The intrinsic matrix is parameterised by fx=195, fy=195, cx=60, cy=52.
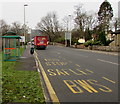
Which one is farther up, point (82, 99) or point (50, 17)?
point (50, 17)

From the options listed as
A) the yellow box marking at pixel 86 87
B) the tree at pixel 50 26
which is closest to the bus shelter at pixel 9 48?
the yellow box marking at pixel 86 87

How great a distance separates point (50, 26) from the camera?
90.4 meters

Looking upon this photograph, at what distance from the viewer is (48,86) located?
717 cm

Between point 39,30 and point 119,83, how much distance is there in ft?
282

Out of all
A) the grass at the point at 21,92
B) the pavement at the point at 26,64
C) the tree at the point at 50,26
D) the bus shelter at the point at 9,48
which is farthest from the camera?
the tree at the point at 50,26

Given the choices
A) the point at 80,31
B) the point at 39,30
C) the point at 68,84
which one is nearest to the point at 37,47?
the point at 80,31

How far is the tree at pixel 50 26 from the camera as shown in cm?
9007

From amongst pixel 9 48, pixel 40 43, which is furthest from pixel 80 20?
pixel 9 48

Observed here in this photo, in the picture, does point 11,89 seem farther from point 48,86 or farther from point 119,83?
point 119,83

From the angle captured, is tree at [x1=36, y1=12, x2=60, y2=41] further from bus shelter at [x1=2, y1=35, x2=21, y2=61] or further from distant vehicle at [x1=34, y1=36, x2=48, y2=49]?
bus shelter at [x1=2, y1=35, x2=21, y2=61]

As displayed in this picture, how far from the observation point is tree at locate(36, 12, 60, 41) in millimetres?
90069

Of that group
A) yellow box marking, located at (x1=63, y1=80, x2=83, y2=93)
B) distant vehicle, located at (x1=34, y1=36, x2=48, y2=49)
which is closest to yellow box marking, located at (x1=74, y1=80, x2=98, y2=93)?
yellow box marking, located at (x1=63, y1=80, x2=83, y2=93)

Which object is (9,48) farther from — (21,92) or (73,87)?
(21,92)

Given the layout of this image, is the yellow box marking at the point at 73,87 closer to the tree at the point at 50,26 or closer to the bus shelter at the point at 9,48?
the bus shelter at the point at 9,48
